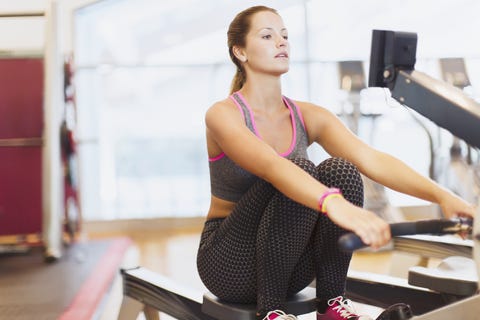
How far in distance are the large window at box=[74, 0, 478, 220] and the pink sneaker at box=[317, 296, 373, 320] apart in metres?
4.70

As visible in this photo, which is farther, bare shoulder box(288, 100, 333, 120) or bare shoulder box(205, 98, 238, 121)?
bare shoulder box(288, 100, 333, 120)

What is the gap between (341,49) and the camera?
6.24 meters

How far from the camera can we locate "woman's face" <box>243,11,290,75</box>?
166 cm

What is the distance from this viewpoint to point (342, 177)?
1.46 meters

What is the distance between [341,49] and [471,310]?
5264mm

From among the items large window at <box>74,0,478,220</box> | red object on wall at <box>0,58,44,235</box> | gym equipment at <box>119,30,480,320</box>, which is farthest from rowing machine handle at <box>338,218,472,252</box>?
large window at <box>74,0,478,220</box>

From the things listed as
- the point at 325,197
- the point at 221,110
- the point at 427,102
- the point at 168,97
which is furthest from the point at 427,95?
the point at 168,97

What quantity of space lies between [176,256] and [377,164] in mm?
2913

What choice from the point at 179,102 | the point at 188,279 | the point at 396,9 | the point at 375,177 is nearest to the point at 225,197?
the point at 375,177

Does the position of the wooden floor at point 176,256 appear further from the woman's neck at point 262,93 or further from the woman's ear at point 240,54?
the woman's ear at point 240,54

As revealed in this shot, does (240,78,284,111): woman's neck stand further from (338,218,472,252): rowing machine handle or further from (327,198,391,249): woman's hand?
(338,218,472,252): rowing machine handle

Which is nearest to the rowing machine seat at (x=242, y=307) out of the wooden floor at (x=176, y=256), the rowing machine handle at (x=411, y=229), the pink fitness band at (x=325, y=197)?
the pink fitness band at (x=325, y=197)

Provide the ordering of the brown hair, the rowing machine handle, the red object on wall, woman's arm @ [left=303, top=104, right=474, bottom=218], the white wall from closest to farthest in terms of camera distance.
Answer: the rowing machine handle → woman's arm @ [left=303, top=104, right=474, bottom=218] → the brown hair → the red object on wall → the white wall

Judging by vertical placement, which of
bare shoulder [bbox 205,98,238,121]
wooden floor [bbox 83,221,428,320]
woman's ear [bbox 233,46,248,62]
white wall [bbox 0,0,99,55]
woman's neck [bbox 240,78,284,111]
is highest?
white wall [bbox 0,0,99,55]
